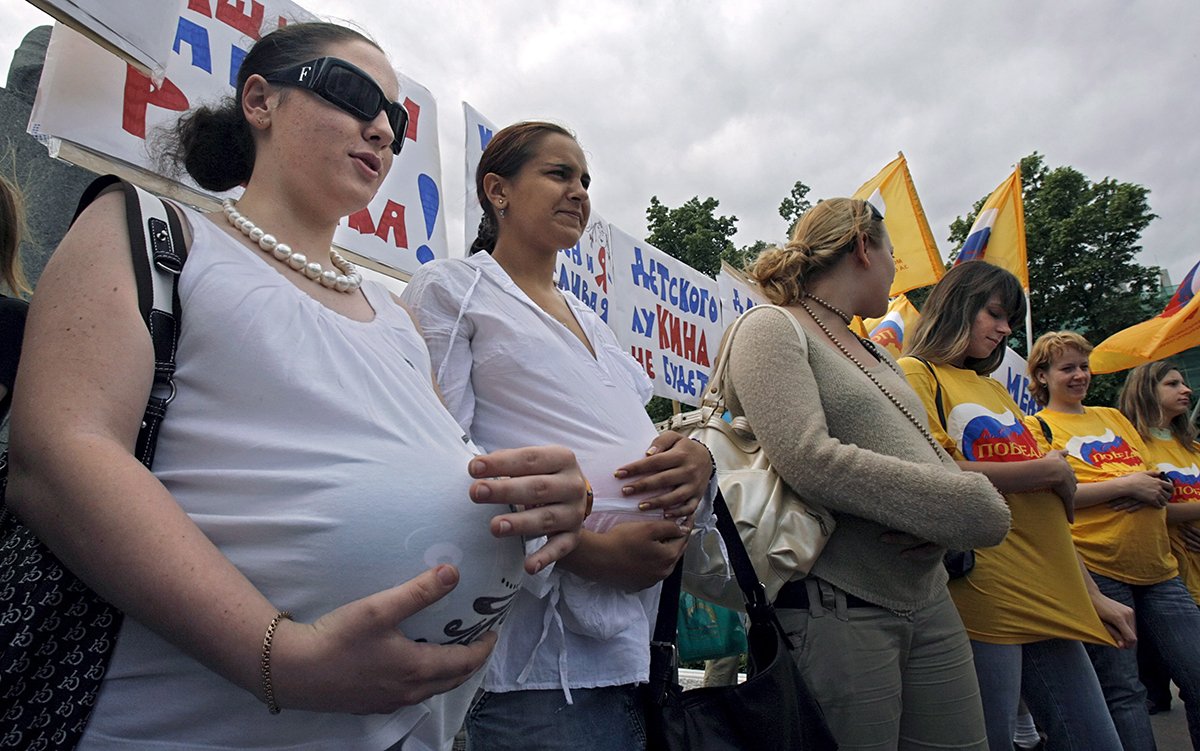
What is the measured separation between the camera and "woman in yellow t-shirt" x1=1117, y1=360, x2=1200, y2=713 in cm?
374

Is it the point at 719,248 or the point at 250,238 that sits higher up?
the point at 719,248

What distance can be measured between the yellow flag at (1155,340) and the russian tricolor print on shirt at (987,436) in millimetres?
3897

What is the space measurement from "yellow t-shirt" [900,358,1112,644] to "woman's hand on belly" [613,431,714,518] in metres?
1.37

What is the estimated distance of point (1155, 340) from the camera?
5715 millimetres

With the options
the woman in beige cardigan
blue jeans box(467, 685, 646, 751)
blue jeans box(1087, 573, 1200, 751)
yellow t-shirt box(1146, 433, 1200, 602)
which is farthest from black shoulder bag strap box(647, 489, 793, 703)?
yellow t-shirt box(1146, 433, 1200, 602)

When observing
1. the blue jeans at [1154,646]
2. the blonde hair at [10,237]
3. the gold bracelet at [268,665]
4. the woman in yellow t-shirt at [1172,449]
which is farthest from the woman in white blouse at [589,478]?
the woman in yellow t-shirt at [1172,449]

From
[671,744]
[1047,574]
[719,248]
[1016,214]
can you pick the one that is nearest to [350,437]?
[671,744]

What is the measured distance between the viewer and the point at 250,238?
1.08 metres

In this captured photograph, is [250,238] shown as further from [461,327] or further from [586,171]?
[586,171]

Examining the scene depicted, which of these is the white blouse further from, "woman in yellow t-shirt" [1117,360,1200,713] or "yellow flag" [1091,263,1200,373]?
"yellow flag" [1091,263,1200,373]

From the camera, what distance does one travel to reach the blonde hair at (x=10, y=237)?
55.3 inches

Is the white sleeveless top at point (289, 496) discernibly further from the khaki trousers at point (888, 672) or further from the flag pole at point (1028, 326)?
the flag pole at point (1028, 326)

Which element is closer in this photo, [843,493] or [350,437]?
[350,437]

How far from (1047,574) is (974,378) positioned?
0.71 m
